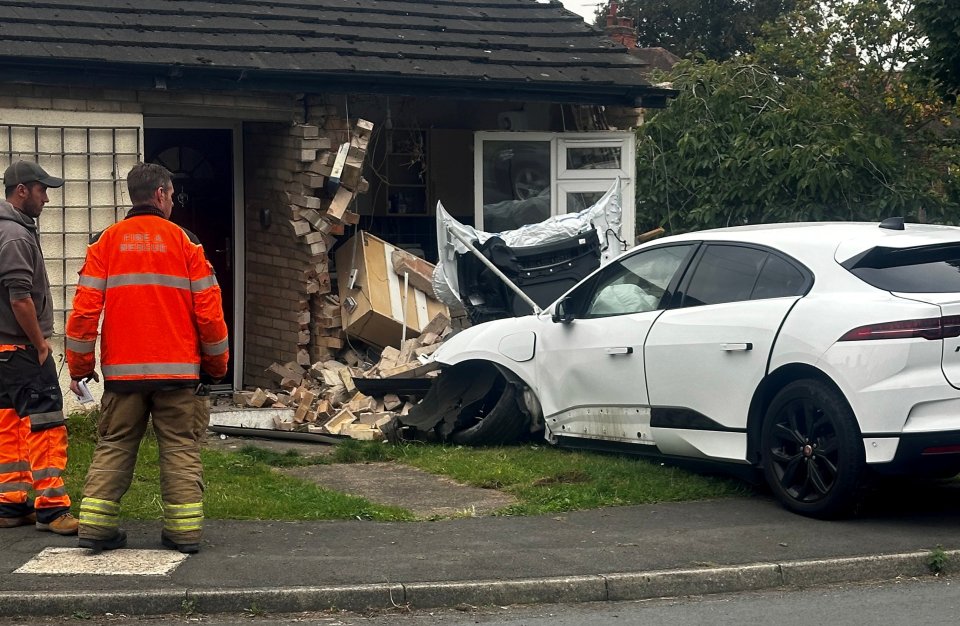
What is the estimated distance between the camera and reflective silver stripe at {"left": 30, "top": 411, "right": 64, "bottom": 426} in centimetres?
692

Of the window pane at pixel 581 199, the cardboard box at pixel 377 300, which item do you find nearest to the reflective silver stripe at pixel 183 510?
the cardboard box at pixel 377 300

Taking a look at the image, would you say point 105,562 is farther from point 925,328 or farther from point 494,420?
point 925,328

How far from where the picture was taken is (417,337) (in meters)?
12.4

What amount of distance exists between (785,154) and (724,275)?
9.62 m

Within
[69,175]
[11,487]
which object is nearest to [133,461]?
[11,487]

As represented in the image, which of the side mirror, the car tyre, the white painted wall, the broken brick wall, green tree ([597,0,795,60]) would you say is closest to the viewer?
the side mirror

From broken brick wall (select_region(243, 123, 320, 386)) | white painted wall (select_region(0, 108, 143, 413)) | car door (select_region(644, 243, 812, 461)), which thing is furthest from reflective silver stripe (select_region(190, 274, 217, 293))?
broken brick wall (select_region(243, 123, 320, 386))

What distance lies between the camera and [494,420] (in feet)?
31.9

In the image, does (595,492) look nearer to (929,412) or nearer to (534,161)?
(929,412)

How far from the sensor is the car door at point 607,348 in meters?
8.41

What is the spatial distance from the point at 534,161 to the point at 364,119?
1.79 m

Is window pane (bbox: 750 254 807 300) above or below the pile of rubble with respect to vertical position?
above

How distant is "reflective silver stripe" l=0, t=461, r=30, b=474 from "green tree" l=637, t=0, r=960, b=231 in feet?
38.1

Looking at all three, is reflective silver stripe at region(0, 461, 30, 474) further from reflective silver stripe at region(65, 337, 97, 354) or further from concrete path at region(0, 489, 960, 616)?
reflective silver stripe at region(65, 337, 97, 354)
